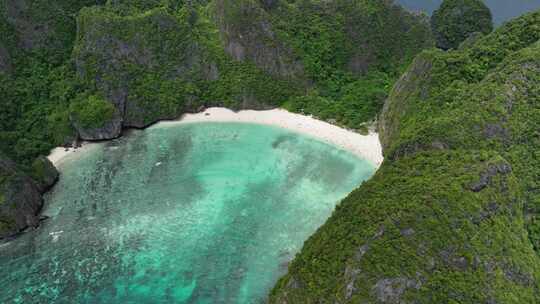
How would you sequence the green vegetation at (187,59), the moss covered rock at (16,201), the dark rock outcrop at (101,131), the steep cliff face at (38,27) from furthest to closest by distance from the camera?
1. the steep cliff face at (38,27)
2. the green vegetation at (187,59)
3. the dark rock outcrop at (101,131)
4. the moss covered rock at (16,201)

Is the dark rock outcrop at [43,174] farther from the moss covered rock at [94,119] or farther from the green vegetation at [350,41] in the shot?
the green vegetation at [350,41]

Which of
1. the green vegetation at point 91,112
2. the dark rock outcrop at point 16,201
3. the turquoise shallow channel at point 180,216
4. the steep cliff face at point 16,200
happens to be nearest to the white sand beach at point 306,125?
the turquoise shallow channel at point 180,216

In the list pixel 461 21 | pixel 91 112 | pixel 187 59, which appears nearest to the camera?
pixel 91 112

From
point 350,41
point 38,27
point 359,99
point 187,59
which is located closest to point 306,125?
point 359,99

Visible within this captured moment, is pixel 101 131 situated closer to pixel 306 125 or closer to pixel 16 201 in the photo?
pixel 16 201

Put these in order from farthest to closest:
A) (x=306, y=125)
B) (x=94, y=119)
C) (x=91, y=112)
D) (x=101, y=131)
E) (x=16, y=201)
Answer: (x=306, y=125)
(x=101, y=131)
(x=91, y=112)
(x=94, y=119)
(x=16, y=201)

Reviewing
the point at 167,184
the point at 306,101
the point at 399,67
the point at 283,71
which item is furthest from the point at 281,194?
the point at 399,67

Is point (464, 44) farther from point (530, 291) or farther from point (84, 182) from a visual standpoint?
point (84, 182)
